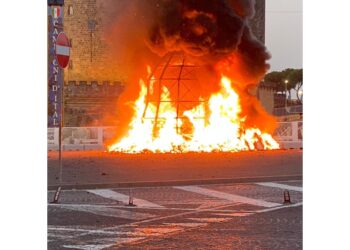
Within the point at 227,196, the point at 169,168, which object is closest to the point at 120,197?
the point at 227,196

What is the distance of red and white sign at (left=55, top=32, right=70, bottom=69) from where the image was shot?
11.0 meters

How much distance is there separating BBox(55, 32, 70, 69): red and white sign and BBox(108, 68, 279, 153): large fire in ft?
21.9

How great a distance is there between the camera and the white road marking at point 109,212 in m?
7.73

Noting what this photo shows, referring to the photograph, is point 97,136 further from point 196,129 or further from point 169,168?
point 169,168

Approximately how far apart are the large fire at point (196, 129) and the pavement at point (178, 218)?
7299 millimetres

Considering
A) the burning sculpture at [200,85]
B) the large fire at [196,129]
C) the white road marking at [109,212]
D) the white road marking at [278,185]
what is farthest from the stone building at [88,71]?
the white road marking at [109,212]

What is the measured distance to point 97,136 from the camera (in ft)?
67.0

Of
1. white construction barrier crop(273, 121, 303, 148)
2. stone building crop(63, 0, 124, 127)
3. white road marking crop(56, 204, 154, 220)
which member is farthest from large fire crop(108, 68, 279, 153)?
white road marking crop(56, 204, 154, 220)

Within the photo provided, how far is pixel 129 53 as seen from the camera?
67.1 ft

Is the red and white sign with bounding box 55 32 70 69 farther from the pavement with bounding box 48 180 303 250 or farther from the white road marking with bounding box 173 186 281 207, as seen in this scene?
the white road marking with bounding box 173 186 281 207
